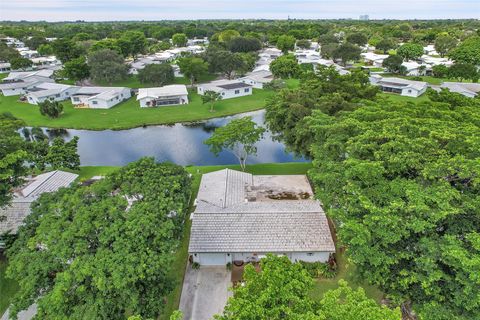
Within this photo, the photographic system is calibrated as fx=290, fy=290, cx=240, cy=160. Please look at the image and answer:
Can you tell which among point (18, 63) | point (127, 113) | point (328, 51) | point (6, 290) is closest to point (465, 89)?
point (328, 51)

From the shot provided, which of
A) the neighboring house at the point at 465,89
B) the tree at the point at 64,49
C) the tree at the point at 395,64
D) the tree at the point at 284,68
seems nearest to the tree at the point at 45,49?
the tree at the point at 64,49

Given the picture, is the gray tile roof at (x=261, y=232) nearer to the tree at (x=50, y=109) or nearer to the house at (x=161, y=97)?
the house at (x=161, y=97)

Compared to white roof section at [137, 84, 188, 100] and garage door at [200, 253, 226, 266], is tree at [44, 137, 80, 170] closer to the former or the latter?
garage door at [200, 253, 226, 266]

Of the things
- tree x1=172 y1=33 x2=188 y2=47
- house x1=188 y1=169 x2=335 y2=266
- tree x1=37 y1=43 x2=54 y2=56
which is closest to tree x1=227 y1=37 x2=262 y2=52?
tree x1=172 y1=33 x2=188 y2=47

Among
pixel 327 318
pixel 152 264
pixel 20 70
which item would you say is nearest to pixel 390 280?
pixel 327 318

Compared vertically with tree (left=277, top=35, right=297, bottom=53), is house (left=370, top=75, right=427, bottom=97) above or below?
below

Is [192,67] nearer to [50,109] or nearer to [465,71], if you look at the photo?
[50,109]

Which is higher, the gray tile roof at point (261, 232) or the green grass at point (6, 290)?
the gray tile roof at point (261, 232)
